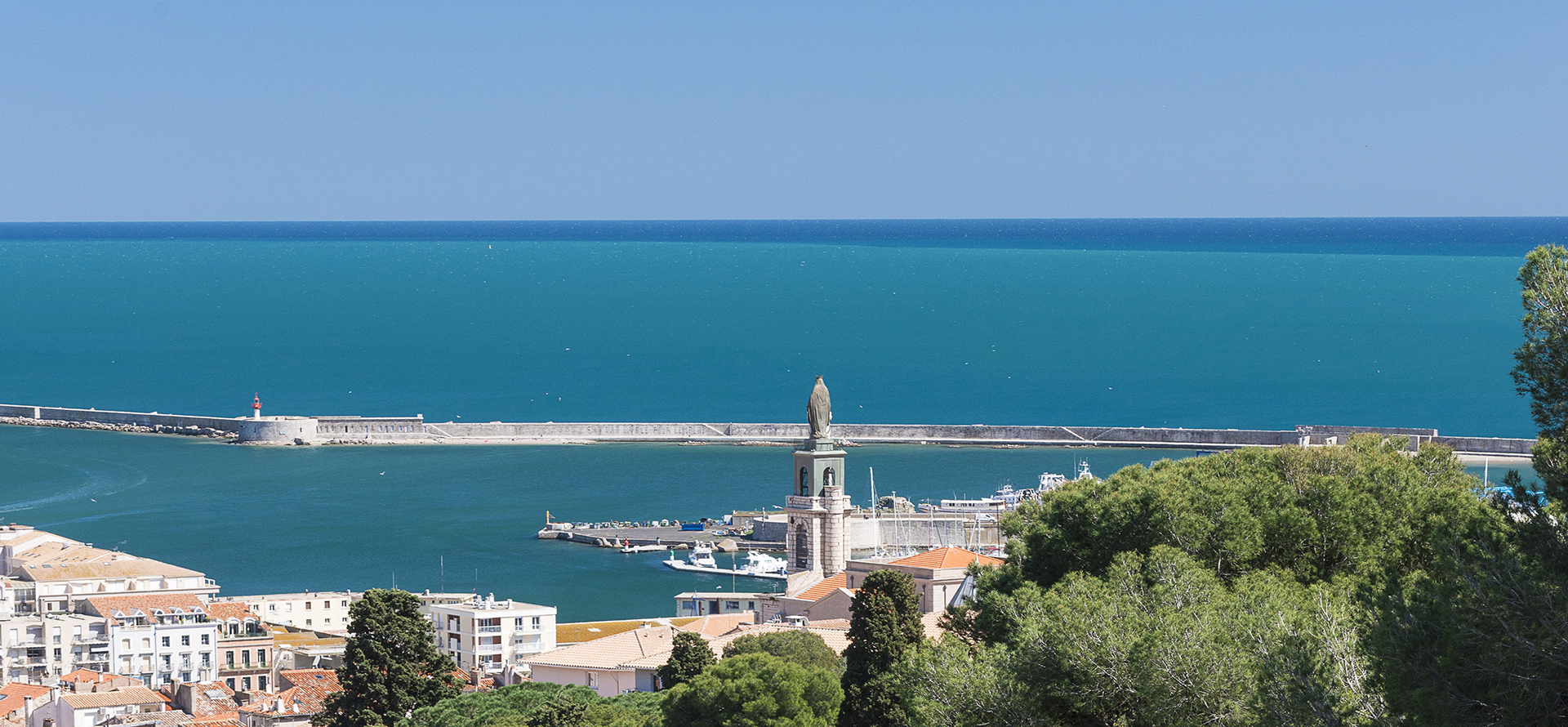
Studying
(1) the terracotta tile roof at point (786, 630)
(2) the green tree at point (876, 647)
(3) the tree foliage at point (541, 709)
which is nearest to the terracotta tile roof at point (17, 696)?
(3) the tree foliage at point (541, 709)

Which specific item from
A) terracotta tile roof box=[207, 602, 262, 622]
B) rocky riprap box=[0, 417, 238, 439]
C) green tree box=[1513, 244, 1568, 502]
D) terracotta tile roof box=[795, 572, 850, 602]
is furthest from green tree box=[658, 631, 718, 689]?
rocky riprap box=[0, 417, 238, 439]

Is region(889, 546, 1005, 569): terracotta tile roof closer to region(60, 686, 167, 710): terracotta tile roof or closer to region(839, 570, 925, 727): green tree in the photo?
region(839, 570, 925, 727): green tree

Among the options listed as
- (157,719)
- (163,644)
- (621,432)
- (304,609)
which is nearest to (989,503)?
(304,609)

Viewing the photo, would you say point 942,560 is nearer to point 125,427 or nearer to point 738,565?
point 738,565

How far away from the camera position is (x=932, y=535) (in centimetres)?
6500

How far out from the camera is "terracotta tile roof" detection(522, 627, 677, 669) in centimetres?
3606

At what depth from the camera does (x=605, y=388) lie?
117m

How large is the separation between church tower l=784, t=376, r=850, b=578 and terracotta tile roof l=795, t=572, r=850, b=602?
60 cm

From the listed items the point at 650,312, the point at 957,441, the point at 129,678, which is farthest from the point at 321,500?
the point at 650,312

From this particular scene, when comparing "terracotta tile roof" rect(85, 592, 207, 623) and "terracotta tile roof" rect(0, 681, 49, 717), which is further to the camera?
"terracotta tile roof" rect(85, 592, 207, 623)

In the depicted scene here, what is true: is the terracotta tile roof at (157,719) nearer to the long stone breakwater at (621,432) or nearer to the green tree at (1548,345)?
the green tree at (1548,345)

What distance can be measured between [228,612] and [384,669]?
61.9 ft

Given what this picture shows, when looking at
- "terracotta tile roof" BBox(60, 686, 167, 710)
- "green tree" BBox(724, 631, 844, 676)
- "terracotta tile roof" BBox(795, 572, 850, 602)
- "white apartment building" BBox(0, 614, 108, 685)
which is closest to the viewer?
"green tree" BBox(724, 631, 844, 676)

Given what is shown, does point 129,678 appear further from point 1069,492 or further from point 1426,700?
point 1426,700
